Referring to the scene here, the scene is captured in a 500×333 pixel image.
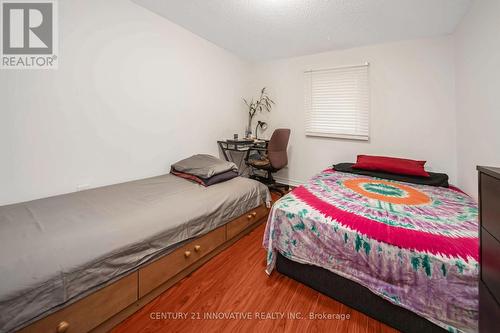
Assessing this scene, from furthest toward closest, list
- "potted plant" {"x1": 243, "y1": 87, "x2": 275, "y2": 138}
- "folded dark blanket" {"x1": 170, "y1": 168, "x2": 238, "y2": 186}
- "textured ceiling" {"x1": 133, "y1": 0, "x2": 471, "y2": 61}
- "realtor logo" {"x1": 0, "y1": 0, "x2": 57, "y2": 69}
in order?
"potted plant" {"x1": 243, "y1": 87, "x2": 275, "y2": 138} < "folded dark blanket" {"x1": 170, "y1": 168, "x2": 238, "y2": 186} < "textured ceiling" {"x1": 133, "y1": 0, "x2": 471, "y2": 61} < "realtor logo" {"x1": 0, "y1": 0, "x2": 57, "y2": 69}

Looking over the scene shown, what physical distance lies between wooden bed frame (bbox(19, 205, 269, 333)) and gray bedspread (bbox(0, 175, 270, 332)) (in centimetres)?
5

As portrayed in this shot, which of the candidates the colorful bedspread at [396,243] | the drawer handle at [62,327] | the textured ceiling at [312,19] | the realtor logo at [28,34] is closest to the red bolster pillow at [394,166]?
the colorful bedspread at [396,243]

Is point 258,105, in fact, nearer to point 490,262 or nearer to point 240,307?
point 240,307

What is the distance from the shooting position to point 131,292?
1300 mm

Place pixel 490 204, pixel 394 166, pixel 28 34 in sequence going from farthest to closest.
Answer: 1. pixel 394 166
2. pixel 28 34
3. pixel 490 204

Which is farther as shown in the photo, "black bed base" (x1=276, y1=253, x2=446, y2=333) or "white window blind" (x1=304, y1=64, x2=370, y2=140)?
"white window blind" (x1=304, y1=64, x2=370, y2=140)

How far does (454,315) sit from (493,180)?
832mm

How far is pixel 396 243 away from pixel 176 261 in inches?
57.2

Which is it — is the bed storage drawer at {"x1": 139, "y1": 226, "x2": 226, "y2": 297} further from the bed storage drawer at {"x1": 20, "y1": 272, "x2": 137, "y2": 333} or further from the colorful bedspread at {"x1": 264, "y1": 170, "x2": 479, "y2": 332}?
the colorful bedspread at {"x1": 264, "y1": 170, "x2": 479, "y2": 332}

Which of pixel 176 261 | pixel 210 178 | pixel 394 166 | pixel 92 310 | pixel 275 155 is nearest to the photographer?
pixel 92 310

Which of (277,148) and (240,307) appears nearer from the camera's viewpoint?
(240,307)

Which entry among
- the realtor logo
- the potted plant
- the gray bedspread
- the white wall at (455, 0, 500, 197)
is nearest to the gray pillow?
the gray bedspread

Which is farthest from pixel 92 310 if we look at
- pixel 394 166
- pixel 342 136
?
pixel 342 136

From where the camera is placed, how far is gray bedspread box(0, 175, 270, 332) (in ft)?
3.04
